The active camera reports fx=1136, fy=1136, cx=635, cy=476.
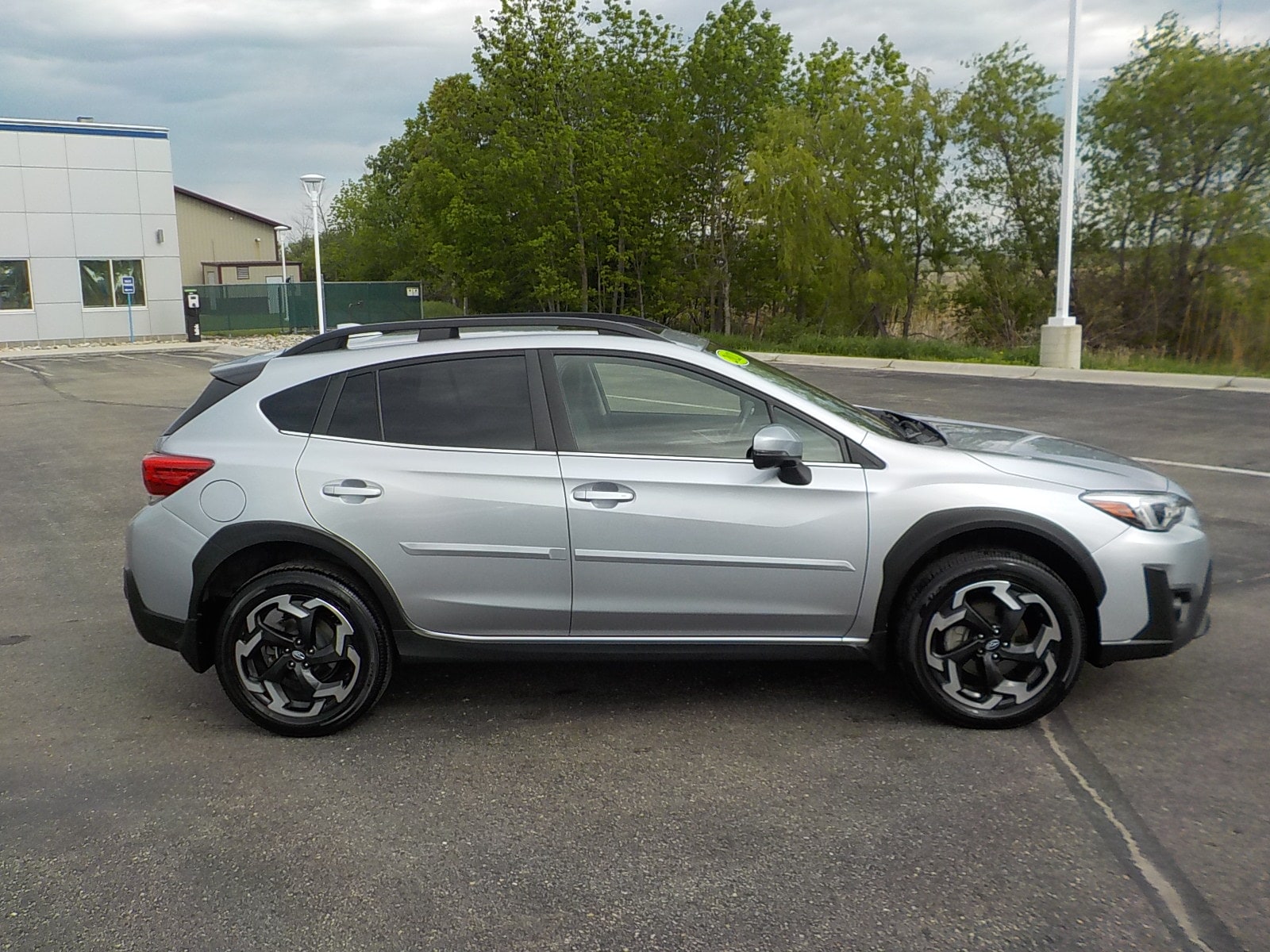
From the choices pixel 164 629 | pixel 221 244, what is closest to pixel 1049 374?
pixel 164 629

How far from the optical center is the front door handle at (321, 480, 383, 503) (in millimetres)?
4438

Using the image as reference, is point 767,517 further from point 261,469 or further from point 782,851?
point 261,469

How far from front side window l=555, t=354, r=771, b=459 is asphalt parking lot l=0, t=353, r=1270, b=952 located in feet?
3.73

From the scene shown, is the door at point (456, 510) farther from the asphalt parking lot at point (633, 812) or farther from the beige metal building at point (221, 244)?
the beige metal building at point (221, 244)

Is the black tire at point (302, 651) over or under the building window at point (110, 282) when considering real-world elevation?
under

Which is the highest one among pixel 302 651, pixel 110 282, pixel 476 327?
pixel 110 282

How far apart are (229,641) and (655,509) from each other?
5.73 ft

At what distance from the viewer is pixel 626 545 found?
14.4 feet

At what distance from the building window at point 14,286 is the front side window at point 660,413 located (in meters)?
36.5

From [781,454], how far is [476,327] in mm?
1505

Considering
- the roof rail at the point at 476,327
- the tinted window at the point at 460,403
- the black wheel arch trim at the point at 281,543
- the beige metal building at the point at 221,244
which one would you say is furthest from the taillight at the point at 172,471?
the beige metal building at the point at 221,244

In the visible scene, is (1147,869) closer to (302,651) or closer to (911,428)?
(911,428)

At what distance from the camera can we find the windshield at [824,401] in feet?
15.5

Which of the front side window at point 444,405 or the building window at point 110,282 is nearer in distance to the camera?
the front side window at point 444,405
